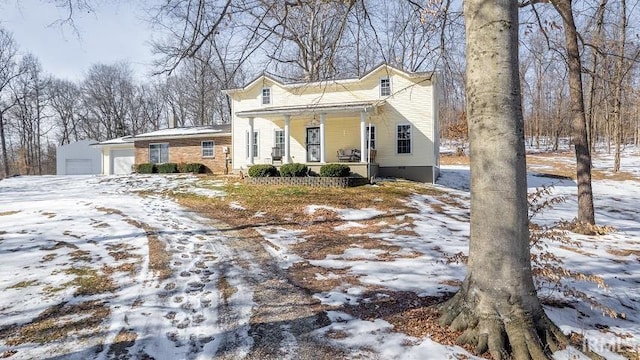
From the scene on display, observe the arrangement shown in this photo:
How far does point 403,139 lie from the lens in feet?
55.8

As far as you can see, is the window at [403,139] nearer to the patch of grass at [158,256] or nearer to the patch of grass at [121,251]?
the patch of grass at [158,256]

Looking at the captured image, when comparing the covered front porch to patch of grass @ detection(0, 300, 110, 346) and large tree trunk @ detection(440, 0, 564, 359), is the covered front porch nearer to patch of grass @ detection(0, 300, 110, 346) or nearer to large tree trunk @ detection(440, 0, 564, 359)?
large tree trunk @ detection(440, 0, 564, 359)

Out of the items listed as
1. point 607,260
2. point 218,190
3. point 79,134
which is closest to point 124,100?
point 79,134

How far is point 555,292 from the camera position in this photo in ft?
13.9

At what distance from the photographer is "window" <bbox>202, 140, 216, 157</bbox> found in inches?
813

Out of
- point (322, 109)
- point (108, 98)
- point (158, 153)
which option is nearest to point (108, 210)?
point (322, 109)

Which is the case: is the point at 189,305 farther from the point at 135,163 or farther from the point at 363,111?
the point at 135,163

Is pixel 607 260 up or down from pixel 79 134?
down

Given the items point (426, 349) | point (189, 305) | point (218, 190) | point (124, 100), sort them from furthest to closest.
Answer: point (124, 100) < point (218, 190) < point (189, 305) < point (426, 349)

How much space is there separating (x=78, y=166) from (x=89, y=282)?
32677mm

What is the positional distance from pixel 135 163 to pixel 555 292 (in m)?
23.5

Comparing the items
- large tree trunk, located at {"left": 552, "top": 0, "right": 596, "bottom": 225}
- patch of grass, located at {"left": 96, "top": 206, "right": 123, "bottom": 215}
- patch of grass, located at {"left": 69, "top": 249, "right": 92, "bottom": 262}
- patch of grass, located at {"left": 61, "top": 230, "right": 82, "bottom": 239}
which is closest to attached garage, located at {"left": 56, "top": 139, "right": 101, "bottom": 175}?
patch of grass, located at {"left": 96, "top": 206, "right": 123, "bottom": 215}

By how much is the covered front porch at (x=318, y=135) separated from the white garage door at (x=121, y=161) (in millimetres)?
10419

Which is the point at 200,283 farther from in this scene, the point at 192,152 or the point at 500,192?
the point at 192,152
